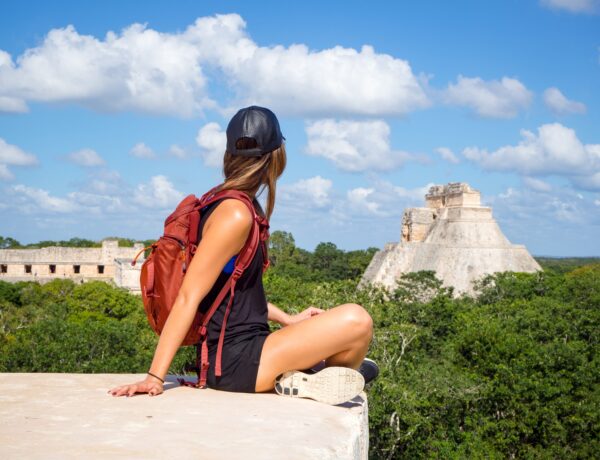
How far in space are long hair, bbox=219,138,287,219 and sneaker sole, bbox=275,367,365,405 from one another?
758 millimetres

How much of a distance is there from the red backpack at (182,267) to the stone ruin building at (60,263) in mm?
33230

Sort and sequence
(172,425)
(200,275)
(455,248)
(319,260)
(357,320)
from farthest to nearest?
(319,260) → (455,248) → (357,320) → (200,275) → (172,425)

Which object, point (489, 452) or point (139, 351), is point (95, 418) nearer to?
point (489, 452)

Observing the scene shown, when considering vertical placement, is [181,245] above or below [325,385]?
above

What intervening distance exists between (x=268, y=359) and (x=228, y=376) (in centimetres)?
20

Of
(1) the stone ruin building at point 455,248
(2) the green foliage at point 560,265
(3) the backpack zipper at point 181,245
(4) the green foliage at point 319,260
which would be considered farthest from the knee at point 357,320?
(4) the green foliage at point 319,260

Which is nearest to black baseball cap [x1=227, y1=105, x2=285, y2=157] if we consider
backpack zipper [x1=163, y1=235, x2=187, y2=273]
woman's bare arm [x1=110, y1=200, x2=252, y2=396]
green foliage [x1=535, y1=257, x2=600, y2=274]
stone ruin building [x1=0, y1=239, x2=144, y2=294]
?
woman's bare arm [x1=110, y1=200, x2=252, y2=396]

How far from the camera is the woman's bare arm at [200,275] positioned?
9.04 feet

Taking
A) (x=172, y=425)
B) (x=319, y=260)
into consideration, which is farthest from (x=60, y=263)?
(x=172, y=425)

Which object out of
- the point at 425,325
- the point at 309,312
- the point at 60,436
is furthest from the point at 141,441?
the point at 425,325

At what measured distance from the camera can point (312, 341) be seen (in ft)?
9.39

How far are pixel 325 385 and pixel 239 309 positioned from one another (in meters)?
0.51

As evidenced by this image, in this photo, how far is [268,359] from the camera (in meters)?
2.88

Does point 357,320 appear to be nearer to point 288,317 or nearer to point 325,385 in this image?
point 325,385
